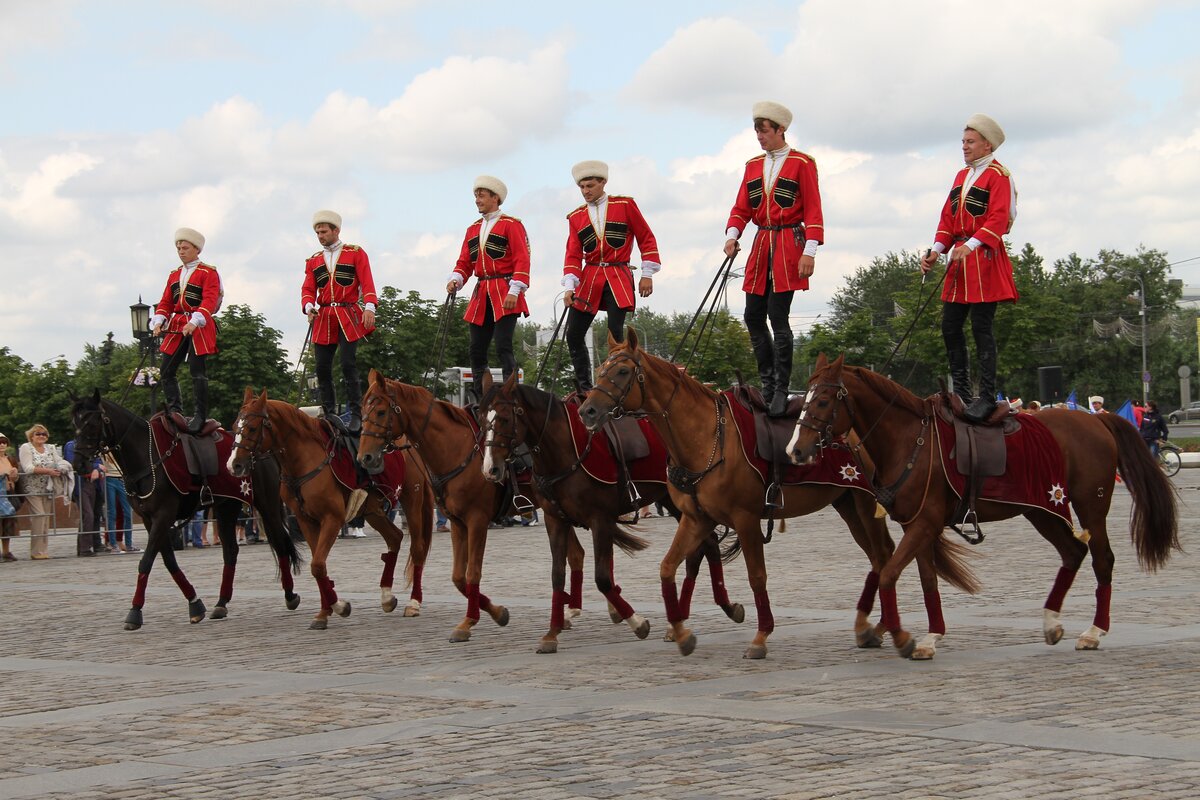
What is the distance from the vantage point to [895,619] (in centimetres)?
1156

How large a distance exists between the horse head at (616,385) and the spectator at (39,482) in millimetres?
17731

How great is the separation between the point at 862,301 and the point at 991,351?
112636mm

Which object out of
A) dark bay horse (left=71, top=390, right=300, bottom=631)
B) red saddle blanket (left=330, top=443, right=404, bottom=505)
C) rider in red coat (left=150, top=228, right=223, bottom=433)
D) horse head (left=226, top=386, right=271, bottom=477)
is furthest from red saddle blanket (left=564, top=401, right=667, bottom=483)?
rider in red coat (left=150, top=228, right=223, bottom=433)

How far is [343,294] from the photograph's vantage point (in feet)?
55.4

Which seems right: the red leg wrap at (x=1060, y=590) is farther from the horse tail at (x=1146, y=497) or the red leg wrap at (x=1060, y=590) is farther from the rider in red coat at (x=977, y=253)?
the rider in red coat at (x=977, y=253)

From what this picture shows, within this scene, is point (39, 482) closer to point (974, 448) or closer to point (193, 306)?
point (193, 306)

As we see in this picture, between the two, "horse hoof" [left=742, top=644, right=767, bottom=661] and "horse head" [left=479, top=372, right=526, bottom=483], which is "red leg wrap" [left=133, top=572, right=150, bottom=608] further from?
"horse hoof" [left=742, top=644, right=767, bottom=661]

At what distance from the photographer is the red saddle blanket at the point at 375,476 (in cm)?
1606

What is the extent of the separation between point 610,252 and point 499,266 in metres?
1.43

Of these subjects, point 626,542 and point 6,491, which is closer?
point 626,542

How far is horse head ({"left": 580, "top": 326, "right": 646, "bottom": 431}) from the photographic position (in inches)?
462

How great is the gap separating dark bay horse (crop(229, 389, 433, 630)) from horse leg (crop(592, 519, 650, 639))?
3240 millimetres

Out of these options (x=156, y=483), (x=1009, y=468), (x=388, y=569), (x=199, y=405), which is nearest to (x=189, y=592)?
(x=156, y=483)

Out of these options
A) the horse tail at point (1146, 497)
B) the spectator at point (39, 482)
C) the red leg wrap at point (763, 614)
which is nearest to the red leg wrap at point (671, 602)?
the red leg wrap at point (763, 614)
